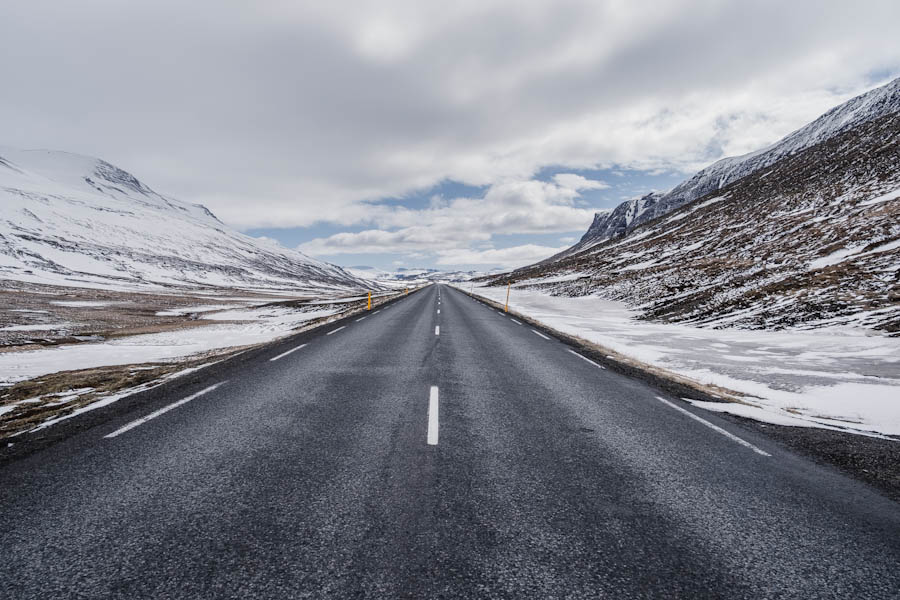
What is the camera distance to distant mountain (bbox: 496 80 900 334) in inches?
671

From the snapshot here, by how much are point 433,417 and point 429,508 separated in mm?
2422

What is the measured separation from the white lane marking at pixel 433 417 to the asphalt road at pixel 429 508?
0.05 meters

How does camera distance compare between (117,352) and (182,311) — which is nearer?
(117,352)

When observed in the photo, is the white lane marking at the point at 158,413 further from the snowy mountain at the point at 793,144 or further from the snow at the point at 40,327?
the snowy mountain at the point at 793,144

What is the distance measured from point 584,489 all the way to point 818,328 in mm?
16697

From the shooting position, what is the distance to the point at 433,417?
588 centimetres

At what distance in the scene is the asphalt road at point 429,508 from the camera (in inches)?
103

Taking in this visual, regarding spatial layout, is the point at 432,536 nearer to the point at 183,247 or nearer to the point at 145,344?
the point at 145,344

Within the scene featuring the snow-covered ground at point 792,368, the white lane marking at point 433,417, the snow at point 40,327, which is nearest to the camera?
the white lane marking at point 433,417

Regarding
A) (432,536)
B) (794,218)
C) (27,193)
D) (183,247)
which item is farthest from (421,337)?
(27,193)

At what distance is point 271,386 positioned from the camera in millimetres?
7484

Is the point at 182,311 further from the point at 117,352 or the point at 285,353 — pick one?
the point at 285,353

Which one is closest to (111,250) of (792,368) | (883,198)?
(792,368)

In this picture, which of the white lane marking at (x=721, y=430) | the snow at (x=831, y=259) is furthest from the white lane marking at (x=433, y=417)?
the snow at (x=831, y=259)
